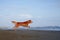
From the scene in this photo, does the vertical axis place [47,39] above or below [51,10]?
below

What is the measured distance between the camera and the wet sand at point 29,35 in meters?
1.47

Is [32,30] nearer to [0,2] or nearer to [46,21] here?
[46,21]

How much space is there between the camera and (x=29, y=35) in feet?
4.91

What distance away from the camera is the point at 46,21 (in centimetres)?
150

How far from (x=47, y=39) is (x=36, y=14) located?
27 cm

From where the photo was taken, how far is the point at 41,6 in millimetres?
1527

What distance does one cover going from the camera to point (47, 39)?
1.47 meters

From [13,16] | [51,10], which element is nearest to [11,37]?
[13,16]

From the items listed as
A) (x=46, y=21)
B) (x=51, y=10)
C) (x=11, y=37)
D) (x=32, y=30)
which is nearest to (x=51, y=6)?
(x=51, y=10)

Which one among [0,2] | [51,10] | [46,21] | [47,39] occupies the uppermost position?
[0,2]

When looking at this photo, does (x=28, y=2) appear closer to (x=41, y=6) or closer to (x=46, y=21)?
(x=41, y=6)

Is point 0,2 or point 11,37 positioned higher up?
point 0,2

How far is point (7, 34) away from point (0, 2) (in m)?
0.33

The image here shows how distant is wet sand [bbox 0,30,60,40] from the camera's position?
1474 mm
